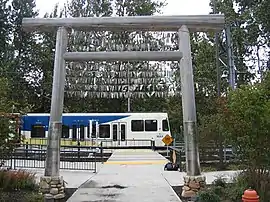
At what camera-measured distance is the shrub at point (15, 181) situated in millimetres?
10570

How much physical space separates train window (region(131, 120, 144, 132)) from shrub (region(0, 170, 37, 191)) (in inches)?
823

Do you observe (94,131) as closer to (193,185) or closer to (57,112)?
(57,112)

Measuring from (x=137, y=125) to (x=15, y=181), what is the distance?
21791 millimetres

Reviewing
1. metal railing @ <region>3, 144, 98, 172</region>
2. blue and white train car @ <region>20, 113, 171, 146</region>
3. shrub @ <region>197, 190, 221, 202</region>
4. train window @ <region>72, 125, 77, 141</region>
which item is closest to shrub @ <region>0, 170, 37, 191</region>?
shrub @ <region>197, 190, 221, 202</region>

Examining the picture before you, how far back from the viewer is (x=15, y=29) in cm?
4528

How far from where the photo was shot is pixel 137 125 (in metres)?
32.3

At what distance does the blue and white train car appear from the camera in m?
31.7

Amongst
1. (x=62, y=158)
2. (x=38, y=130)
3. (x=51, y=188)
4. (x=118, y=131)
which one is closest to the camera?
(x=51, y=188)

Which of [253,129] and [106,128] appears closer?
[253,129]

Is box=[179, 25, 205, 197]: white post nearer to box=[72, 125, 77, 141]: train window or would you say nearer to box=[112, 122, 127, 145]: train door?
box=[112, 122, 127, 145]: train door

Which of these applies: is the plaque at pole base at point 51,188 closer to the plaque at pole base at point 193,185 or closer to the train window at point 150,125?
the plaque at pole base at point 193,185

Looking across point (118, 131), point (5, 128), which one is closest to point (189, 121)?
point (5, 128)

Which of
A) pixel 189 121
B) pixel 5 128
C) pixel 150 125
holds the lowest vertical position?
pixel 5 128

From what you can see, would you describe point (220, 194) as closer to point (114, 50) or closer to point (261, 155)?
point (261, 155)
